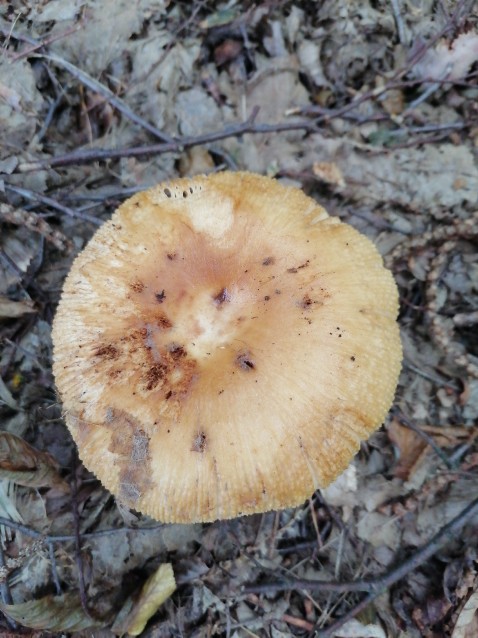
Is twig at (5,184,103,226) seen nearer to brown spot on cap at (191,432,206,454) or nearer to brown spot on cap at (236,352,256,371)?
brown spot on cap at (236,352,256,371)

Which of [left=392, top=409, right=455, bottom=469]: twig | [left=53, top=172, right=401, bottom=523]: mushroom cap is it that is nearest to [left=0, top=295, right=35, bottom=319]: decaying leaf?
[left=53, top=172, right=401, bottom=523]: mushroom cap

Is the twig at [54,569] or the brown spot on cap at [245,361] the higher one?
the brown spot on cap at [245,361]

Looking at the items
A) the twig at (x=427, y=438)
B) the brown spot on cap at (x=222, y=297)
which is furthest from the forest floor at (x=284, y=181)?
the brown spot on cap at (x=222, y=297)

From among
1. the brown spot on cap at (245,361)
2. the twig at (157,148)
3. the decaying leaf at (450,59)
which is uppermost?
the twig at (157,148)

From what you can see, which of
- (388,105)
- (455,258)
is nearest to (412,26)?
(388,105)

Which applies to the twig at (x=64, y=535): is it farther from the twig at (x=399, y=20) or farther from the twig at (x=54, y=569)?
the twig at (x=399, y=20)

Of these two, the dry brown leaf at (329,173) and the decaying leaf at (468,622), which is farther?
the dry brown leaf at (329,173)
